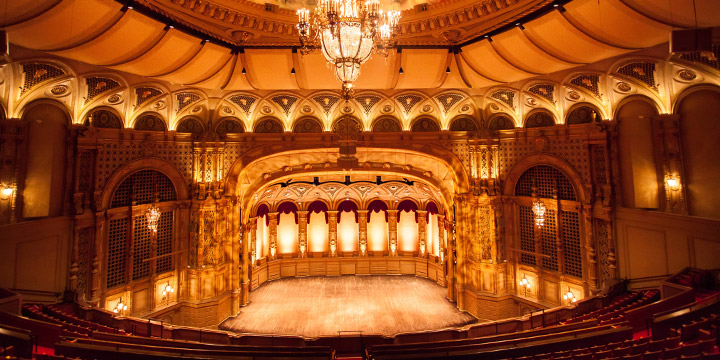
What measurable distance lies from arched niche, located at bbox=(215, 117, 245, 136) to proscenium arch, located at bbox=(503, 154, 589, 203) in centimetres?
1085

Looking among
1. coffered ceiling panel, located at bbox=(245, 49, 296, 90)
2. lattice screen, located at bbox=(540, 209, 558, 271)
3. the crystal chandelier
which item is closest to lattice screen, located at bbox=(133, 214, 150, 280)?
coffered ceiling panel, located at bbox=(245, 49, 296, 90)

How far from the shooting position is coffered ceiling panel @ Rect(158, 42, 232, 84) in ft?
32.7

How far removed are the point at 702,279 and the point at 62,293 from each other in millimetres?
17397

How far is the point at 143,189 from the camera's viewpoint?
12.4m

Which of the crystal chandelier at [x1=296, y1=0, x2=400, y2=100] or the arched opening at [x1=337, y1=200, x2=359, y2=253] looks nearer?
the crystal chandelier at [x1=296, y1=0, x2=400, y2=100]

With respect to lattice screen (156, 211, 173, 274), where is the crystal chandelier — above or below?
above

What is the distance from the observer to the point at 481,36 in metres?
9.52

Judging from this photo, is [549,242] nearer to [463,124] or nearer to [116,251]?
[463,124]

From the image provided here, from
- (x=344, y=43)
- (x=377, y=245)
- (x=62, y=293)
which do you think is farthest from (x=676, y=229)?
(x=62, y=293)

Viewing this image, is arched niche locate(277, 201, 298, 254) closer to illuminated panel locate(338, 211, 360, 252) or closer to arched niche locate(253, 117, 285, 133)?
illuminated panel locate(338, 211, 360, 252)

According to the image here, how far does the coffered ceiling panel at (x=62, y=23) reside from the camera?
23.0 ft

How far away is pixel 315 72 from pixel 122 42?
17.4 feet

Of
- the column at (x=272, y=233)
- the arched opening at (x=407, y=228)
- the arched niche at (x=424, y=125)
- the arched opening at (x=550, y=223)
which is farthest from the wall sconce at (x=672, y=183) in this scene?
the column at (x=272, y=233)

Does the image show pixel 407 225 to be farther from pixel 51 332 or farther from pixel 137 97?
pixel 51 332
